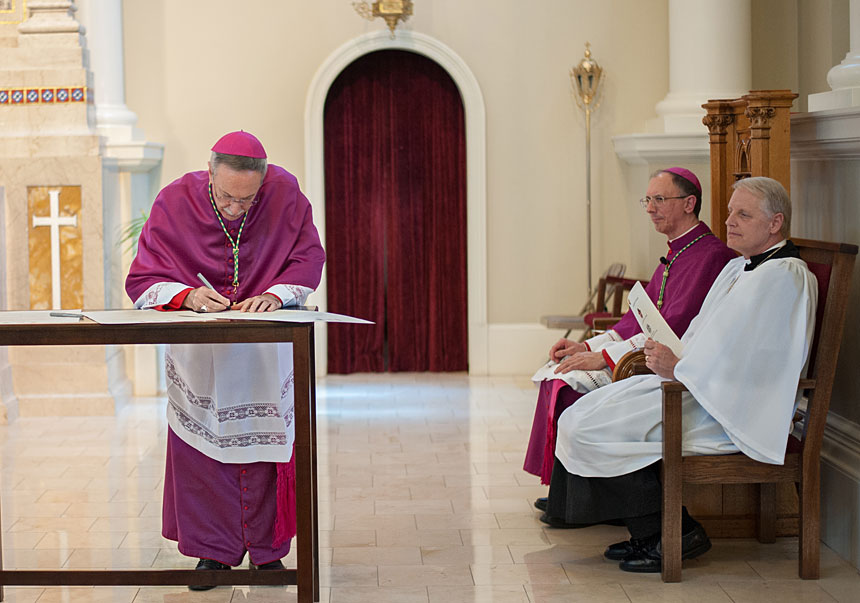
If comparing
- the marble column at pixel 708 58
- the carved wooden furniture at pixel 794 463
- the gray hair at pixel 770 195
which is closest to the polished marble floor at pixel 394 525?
the carved wooden furniture at pixel 794 463

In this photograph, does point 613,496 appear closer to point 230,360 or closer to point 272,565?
point 272,565

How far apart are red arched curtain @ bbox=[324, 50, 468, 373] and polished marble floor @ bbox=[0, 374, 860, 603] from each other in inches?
68.2

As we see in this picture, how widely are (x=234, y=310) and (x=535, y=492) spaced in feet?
7.23

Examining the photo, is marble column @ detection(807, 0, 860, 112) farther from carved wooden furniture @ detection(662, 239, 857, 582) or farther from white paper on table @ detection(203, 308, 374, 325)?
white paper on table @ detection(203, 308, 374, 325)

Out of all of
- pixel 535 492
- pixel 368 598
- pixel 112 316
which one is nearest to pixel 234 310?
pixel 112 316

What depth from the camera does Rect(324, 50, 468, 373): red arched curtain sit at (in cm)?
918

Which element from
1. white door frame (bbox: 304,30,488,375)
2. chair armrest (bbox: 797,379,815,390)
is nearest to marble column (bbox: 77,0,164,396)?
white door frame (bbox: 304,30,488,375)

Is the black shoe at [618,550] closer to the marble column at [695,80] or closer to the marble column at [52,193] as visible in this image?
the marble column at [695,80]

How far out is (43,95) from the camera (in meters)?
7.77

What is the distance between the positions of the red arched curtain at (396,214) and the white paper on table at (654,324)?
501cm

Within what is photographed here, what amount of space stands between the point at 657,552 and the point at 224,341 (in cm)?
191

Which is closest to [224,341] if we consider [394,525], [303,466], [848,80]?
[303,466]

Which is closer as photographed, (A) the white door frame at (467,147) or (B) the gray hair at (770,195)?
(B) the gray hair at (770,195)

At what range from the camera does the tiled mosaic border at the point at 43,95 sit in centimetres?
774
